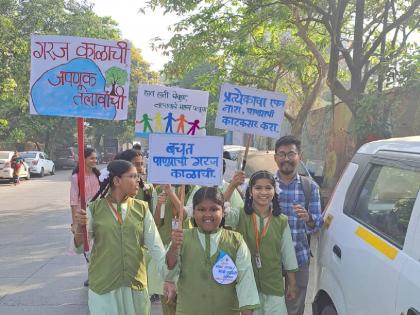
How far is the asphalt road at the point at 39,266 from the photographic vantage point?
219 inches

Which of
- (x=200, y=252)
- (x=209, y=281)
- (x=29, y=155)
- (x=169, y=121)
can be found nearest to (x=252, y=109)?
(x=169, y=121)

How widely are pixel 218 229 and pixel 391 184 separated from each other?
3.56 feet

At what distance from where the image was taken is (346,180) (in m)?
3.70

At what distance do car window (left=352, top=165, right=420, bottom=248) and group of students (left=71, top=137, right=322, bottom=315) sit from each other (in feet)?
1.64

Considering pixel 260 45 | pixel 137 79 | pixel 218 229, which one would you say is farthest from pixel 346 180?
pixel 137 79

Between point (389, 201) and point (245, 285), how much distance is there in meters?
1.00

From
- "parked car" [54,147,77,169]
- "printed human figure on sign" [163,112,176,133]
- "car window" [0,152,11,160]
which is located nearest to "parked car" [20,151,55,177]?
"car window" [0,152,11,160]

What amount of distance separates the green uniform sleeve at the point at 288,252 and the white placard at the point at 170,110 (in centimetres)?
138

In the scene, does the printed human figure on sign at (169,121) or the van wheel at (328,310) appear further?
the printed human figure on sign at (169,121)

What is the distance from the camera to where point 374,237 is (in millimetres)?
2961

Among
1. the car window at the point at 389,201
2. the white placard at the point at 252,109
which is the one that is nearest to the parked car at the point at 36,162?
the white placard at the point at 252,109

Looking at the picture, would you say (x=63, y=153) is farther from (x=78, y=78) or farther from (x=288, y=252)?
(x=288, y=252)

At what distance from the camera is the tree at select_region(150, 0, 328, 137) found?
464 inches

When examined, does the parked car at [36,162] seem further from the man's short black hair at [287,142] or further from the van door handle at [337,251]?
the van door handle at [337,251]
